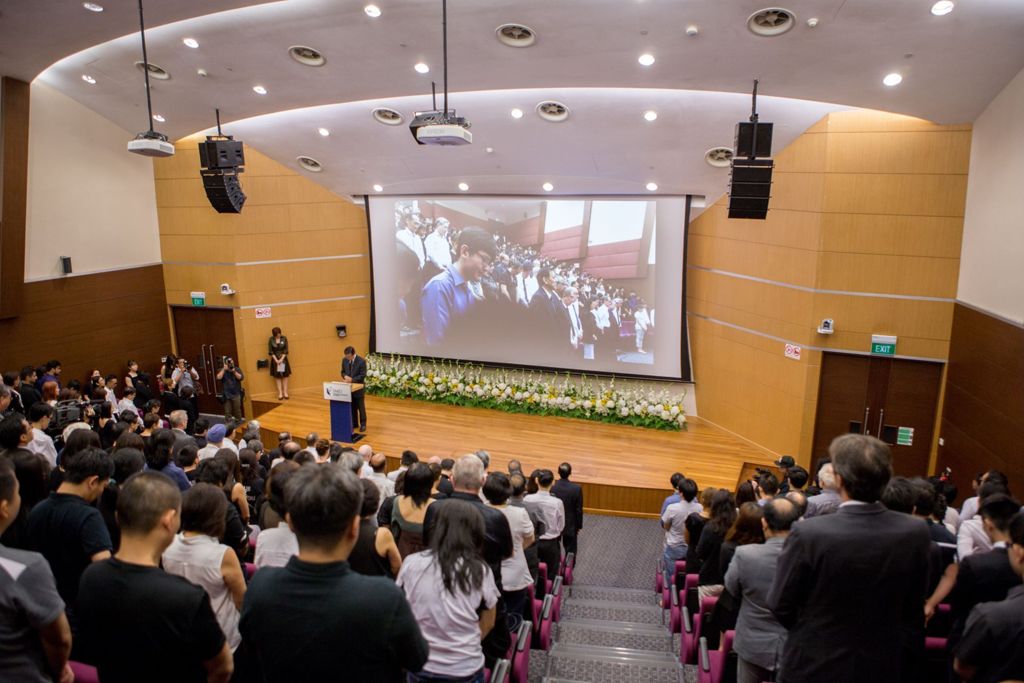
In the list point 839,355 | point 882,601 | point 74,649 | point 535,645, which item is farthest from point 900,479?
point 839,355

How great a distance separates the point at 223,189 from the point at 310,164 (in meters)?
2.40

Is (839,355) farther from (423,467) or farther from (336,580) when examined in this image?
(336,580)

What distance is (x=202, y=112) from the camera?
372 inches

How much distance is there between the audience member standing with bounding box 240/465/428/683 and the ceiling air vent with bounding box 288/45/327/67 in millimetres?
6648

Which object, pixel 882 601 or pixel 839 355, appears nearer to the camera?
pixel 882 601

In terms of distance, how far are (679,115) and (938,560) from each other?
616cm

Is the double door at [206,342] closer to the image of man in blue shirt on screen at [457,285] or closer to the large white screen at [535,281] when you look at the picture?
the large white screen at [535,281]

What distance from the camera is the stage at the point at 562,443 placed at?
8203mm

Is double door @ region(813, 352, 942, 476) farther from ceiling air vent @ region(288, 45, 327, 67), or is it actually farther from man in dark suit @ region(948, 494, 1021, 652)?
ceiling air vent @ region(288, 45, 327, 67)

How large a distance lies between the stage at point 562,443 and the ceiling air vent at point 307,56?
15.9 feet

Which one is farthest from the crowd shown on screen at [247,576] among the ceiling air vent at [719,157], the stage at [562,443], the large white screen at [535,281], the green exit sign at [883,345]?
the large white screen at [535,281]

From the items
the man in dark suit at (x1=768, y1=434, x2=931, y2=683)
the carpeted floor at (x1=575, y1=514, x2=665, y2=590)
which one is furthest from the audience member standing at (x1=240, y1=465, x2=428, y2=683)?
the carpeted floor at (x1=575, y1=514, x2=665, y2=590)

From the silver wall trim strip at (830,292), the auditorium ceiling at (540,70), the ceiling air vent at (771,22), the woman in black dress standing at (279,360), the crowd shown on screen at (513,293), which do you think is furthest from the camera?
the woman in black dress standing at (279,360)

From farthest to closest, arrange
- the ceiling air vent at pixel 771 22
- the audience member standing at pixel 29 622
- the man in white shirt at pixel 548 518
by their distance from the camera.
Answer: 1. the ceiling air vent at pixel 771 22
2. the man in white shirt at pixel 548 518
3. the audience member standing at pixel 29 622
